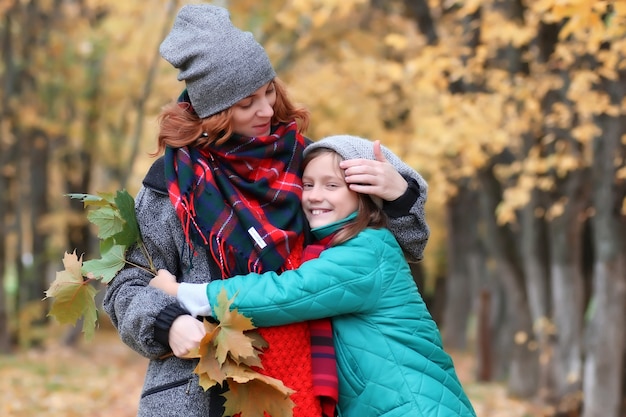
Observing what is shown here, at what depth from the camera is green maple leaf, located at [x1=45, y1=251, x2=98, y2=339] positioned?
3006 mm

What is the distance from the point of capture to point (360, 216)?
309 centimetres

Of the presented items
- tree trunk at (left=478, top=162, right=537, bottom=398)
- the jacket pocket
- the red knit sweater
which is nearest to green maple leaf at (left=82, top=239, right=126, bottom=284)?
the red knit sweater

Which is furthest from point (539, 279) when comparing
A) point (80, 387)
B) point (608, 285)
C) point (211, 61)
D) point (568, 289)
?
point (211, 61)

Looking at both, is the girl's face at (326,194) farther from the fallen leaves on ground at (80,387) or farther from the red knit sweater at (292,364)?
the fallen leaves on ground at (80,387)

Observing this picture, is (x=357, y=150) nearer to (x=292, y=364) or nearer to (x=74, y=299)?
(x=292, y=364)

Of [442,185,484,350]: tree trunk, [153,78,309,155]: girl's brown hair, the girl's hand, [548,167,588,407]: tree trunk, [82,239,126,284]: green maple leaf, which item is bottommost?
[442,185,484,350]: tree trunk

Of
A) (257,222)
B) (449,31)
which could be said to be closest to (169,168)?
(257,222)

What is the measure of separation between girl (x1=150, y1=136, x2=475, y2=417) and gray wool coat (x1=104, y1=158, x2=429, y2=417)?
0.06m

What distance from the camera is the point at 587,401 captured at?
8.66 m

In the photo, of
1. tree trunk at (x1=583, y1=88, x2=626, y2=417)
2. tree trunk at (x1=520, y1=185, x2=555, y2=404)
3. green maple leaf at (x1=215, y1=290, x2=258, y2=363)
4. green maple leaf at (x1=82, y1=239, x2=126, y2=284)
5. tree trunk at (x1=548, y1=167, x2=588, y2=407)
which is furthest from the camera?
tree trunk at (x1=520, y1=185, x2=555, y2=404)

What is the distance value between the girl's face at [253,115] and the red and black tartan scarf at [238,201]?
0.16 feet

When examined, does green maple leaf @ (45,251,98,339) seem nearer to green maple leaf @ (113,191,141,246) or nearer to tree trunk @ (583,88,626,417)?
green maple leaf @ (113,191,141,246)

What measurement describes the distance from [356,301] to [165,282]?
0.59 metres

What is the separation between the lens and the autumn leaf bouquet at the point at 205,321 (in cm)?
275
